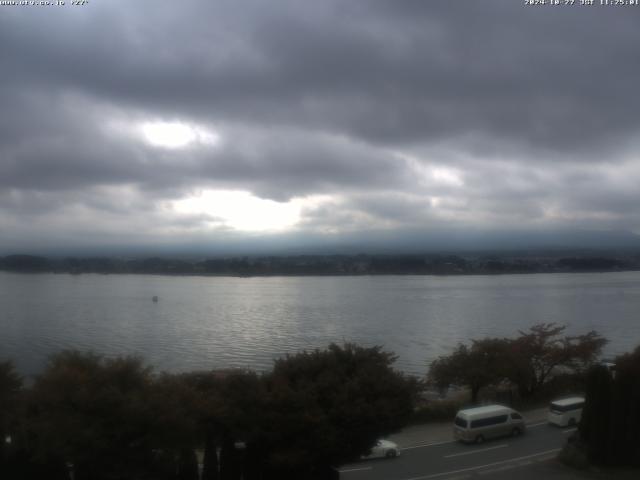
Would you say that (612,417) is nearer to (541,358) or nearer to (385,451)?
(385,451)

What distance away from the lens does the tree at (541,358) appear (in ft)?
73.9

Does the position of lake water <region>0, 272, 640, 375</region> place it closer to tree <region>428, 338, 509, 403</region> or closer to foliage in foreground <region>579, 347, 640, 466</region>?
tree <region>428, 338, 509, 403</region>

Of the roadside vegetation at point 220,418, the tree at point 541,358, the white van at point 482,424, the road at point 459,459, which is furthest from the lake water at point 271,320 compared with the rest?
the roadside vegetation at point 220,418

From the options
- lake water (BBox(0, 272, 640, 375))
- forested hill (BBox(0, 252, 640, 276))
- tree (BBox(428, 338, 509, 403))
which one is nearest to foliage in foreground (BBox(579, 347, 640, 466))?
tree (BBox(428, 338, 509, 403))

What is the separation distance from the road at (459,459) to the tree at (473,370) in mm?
5460

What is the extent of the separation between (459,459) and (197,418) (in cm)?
697

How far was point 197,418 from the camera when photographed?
31.4ft

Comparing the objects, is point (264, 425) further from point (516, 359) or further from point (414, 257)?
point (414, 257)

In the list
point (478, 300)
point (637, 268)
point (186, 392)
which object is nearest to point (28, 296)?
point (478, 300)

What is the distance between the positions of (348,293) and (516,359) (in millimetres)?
58043

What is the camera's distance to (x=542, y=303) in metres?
65.9

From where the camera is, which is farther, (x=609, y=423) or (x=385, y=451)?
(x=385, y=451)

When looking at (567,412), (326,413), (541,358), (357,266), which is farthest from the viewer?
(357,266)

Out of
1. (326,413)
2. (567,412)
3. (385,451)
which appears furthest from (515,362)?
(326,413)
